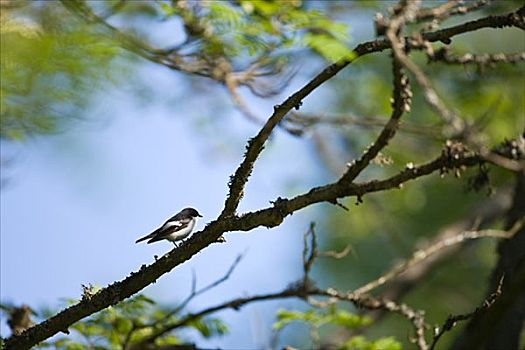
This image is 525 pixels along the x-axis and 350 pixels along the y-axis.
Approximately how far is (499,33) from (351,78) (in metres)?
3.95

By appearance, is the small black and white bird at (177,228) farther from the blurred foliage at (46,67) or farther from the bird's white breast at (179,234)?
the blurred foliage at (46,67)

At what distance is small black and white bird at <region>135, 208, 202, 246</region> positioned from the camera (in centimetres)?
414

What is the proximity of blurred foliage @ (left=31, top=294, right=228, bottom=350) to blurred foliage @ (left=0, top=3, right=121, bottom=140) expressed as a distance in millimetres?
1185

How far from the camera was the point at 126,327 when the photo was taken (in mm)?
5211

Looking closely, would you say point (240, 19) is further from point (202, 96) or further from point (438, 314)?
point (438, 314)

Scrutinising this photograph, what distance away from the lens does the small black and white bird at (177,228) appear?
13.6ft

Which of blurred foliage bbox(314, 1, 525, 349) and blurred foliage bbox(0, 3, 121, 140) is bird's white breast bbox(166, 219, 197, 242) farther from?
blurred foliage bbox(314, 1, 525, 349)

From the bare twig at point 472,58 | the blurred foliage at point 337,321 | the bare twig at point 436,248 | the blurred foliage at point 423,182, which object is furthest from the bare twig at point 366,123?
the blurred foliage at point 337,321

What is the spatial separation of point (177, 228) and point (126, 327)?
125cm

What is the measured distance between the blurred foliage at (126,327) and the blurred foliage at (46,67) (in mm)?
1185

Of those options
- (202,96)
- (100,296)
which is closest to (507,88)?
(202,96)

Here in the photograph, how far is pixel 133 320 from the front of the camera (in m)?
5.14

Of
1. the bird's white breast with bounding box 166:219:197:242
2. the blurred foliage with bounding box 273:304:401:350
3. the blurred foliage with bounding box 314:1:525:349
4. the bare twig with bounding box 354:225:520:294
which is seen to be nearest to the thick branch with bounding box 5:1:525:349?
the bird's white breast with bounding box 166:219:197:242

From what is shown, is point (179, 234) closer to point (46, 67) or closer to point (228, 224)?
point (228, 224)
